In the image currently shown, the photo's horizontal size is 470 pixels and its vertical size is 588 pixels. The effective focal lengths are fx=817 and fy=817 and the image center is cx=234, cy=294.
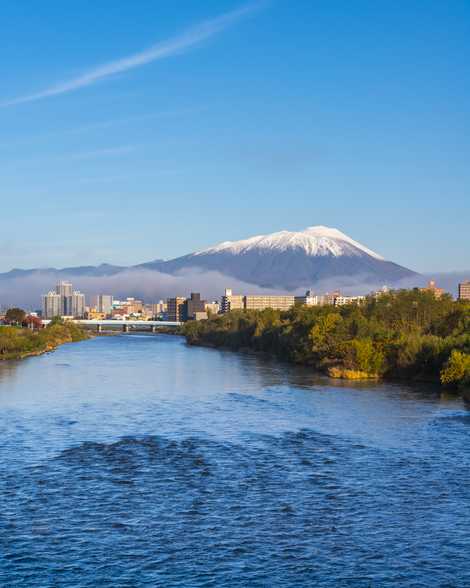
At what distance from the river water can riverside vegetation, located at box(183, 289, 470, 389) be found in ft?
29.3

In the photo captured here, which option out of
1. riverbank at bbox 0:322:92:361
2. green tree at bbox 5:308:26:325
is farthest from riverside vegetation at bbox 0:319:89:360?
green tree at bbox 5:308:26:325

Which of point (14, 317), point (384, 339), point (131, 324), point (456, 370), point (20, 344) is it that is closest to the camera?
point (456, 370)

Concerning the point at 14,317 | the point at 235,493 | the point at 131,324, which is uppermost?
the point at 14,317

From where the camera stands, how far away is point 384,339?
4800cm

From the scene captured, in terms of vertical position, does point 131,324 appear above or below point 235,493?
above

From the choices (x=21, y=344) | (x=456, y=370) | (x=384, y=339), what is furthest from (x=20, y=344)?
(x=456, y=370)

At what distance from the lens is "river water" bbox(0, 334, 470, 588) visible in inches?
535

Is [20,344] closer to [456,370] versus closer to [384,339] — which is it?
[384,339]

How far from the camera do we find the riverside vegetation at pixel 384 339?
138 ft

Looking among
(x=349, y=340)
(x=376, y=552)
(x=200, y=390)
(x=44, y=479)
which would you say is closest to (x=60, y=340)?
(x=349, y=340)

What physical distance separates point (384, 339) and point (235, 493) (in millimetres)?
31260

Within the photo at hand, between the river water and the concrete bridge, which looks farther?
the concrete bridge

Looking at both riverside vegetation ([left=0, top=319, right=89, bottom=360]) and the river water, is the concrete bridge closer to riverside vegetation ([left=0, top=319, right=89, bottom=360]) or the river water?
riverside vegetation ([left=0, top=319, right=89, bottom=360])

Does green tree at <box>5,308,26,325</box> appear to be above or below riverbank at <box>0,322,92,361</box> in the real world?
above
